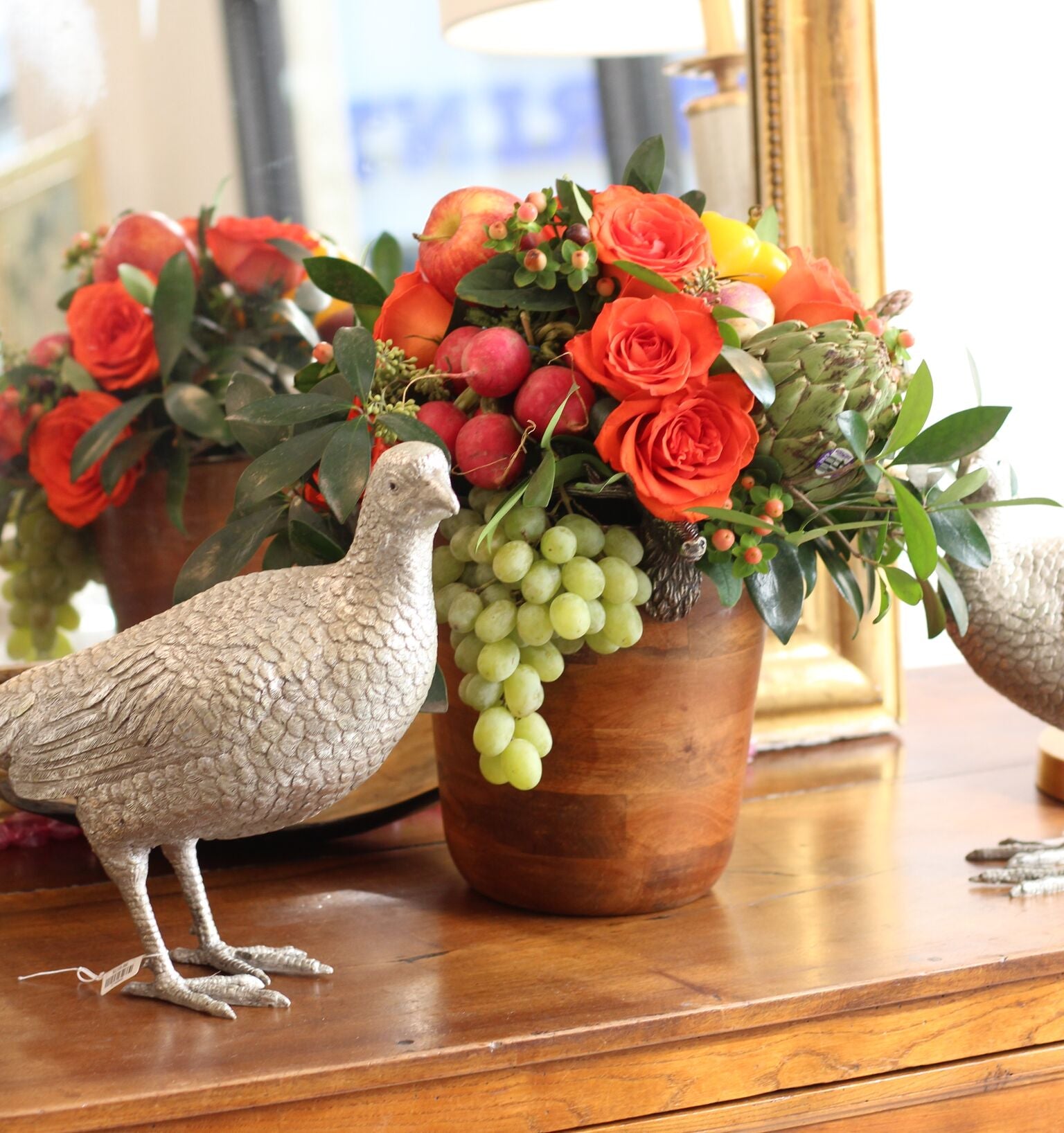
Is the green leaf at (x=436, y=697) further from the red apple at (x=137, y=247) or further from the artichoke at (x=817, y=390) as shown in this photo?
the red apple at (x=137, y=247)

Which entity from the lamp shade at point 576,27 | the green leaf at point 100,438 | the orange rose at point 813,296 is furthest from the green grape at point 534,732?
the lamp shade at point 576,27

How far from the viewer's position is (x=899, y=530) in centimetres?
61

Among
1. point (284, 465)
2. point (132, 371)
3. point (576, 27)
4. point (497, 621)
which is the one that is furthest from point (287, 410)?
point (576, 27)

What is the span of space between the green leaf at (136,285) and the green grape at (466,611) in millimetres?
322

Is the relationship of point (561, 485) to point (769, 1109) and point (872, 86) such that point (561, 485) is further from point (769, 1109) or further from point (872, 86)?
point (872, 86)

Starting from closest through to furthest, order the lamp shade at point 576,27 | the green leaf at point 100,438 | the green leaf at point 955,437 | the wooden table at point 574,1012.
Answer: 1. the wooden table at point 574,1012
2. the green leaf at point 955,437
3. the green leaf at point 100,438
4. the lamp shade at point 576,27

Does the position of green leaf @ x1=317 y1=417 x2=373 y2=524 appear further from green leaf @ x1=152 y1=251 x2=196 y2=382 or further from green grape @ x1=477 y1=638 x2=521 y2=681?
green leaf @ x1=152 y1=251 x2=196 y2=382

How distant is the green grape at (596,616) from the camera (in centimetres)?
55

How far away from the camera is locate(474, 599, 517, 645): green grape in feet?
1.80

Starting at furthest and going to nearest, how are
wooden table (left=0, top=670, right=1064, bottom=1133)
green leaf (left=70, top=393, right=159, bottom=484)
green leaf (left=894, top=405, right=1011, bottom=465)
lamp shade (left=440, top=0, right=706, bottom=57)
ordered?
lamp shade (left=440, top=0, right=706, bottom=57) < green leaf (left=70, top=393, right=159, bottom=484) < green leaf (left=894, top=405, right=1011, bottom=465) < wooden table (left=0, top=670, right=1064, bottom=1133)

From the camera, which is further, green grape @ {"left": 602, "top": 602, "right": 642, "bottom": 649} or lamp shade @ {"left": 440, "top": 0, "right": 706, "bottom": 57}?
lamp shade @ {"left": 440, "top": 0, "right": 706, "bottom": 57}

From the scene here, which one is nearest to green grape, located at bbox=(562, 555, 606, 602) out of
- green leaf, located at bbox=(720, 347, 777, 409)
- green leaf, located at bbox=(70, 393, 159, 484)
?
green leaf, located at bbox=(720, 347, 777, 409)

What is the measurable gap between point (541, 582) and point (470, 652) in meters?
0.05

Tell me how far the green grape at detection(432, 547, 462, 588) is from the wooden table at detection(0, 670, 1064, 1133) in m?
0.17
